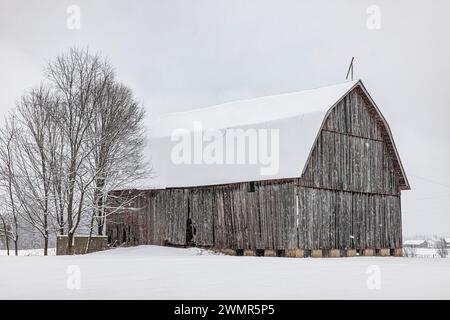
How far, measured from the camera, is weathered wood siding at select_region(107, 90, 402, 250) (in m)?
25.4

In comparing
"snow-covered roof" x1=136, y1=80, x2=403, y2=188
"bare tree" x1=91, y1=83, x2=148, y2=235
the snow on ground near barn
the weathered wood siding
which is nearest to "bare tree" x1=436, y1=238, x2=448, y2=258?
the weathered wood siding

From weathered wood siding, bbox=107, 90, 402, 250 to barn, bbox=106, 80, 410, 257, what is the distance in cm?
4

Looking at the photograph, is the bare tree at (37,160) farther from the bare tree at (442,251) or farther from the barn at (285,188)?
the bare tree at (442,251)

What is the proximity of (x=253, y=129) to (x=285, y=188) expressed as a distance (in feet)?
10.9

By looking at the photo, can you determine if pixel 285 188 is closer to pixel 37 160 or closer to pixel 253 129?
pixel 253 129

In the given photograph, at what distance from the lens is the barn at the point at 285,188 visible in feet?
83.4

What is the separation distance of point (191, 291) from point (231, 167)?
626 inches

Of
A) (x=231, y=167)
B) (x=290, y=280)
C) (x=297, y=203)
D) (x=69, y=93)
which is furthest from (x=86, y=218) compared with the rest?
(x=290, y=280)

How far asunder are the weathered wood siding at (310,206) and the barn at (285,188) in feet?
0.15

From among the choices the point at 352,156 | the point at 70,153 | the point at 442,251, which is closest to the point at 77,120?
the point at 70,153

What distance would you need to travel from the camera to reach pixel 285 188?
25.2 meters

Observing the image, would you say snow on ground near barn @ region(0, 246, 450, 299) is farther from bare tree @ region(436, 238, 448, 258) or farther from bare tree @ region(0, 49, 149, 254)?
bare tree @ region(436, 238, 448, 258)

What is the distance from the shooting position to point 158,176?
29734 mm

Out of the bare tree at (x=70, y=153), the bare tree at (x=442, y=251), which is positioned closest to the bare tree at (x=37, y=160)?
the bare tree at (x=70, y=153)
